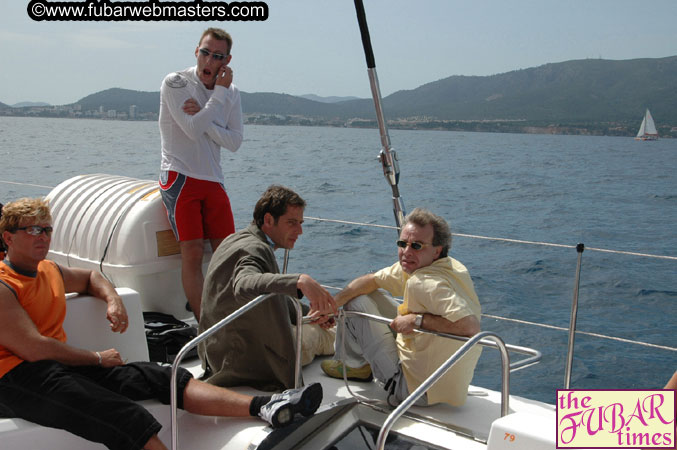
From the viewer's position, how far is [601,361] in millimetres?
7551

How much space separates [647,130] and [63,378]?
5964cm

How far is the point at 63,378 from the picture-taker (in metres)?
2.35

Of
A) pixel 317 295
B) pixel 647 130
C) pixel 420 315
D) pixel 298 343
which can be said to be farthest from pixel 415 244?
pixel 647 130

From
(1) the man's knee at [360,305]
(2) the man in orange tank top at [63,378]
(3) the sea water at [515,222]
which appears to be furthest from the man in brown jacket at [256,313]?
(3) the sea water at [515,222]

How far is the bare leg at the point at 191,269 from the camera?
366 centimetres

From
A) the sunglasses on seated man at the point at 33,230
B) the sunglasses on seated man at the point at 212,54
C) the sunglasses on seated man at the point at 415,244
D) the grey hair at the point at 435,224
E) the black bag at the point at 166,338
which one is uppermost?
the sunglasses on seated man at the point at 212,54

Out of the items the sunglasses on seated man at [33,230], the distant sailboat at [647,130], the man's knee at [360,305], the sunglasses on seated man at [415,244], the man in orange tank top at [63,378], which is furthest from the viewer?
the distant sailboat at [647,130]

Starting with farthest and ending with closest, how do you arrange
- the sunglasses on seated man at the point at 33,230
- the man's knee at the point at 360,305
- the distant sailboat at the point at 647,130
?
1. the distant sailboat at the point at 647,130
2. the man's knee at the point at 360,305
3. the sunglasses on seated man at the point at 33,230

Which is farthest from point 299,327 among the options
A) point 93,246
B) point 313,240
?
point 313,240

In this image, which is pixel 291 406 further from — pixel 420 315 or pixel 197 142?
pixel 197 142

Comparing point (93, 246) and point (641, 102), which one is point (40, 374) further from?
point (641, 102)

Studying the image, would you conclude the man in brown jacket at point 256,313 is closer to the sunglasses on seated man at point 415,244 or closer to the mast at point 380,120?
the sunglasses on seated man at point 415,244

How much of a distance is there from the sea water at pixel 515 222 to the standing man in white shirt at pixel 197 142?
140 cm

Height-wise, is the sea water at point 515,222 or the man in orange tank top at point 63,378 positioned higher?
the man in orange tank top at point 63,378
